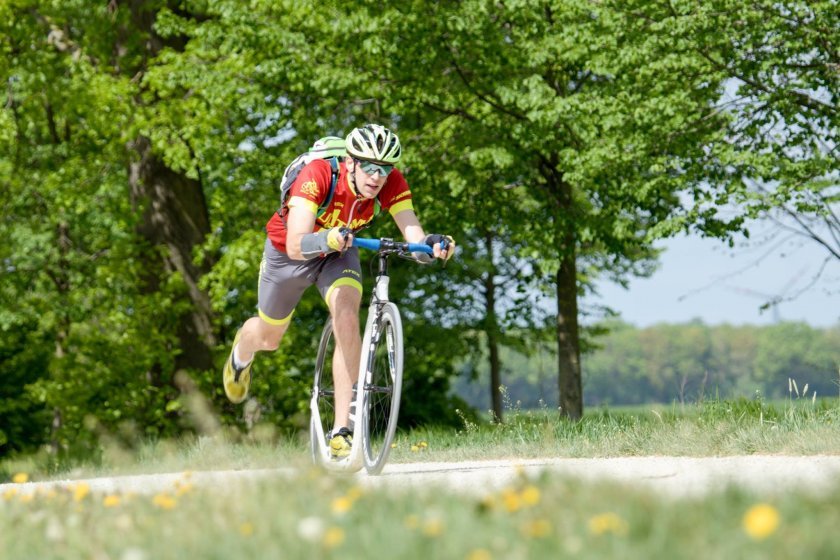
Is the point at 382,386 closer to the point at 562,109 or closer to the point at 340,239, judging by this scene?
the point at 340,239

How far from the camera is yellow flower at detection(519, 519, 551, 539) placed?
2.98 metres

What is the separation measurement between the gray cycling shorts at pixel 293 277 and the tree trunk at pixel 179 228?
30.3ft

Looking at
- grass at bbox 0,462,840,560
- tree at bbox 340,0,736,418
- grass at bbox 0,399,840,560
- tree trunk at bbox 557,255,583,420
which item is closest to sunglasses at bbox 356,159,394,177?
grass at bbox 0,399,840,560

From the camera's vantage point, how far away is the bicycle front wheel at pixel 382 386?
6141 mm

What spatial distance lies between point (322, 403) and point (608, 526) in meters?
4.52

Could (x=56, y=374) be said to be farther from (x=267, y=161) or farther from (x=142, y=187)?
(x=267, y=161)

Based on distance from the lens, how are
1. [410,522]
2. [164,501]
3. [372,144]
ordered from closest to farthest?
[410,522] → [164,501] → [372,144]

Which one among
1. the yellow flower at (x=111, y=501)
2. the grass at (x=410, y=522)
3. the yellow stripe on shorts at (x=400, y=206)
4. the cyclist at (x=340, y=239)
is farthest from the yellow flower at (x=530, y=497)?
the yellow stripe on shorts at (x=400, y=206)

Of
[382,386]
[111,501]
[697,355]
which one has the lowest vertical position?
[697,355]

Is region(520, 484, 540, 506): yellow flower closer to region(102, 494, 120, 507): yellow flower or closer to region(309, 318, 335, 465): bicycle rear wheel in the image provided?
region(102, 494, 120, 507): yellow flower

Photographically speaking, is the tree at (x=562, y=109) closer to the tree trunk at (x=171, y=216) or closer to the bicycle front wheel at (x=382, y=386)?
the tree trunk at (x=171, y=216)

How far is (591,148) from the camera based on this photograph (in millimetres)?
13328

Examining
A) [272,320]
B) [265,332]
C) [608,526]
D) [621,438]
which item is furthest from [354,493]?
[621,438]

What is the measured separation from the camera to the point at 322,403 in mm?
7348
